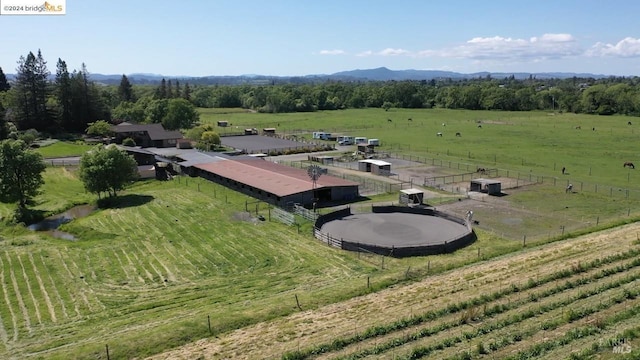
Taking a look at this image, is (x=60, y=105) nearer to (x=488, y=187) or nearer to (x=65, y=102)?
(x=65, y=102)

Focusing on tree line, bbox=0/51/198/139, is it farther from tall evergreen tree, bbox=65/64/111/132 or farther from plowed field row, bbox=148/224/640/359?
plowed field row, bbox=148/224/640/359

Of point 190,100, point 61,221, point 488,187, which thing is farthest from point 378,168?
point 190,100

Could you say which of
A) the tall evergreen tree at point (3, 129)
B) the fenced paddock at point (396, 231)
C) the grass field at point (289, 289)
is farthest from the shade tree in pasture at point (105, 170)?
the tall evergreen tree at point (3, 129)

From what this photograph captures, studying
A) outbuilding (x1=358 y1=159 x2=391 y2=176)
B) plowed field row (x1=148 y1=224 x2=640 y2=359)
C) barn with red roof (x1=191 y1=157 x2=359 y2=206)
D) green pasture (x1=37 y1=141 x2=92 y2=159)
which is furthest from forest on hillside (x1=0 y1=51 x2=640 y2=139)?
plowed field row (x1=148 y1=224 x2=640 y2=359)

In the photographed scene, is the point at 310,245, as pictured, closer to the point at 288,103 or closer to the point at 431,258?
the point at 431,258

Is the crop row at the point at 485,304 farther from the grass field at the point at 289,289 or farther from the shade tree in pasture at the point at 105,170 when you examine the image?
the shade tree in pasture at the point at 105,170

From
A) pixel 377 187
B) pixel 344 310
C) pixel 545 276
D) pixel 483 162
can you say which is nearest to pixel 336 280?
pixel 344 310
